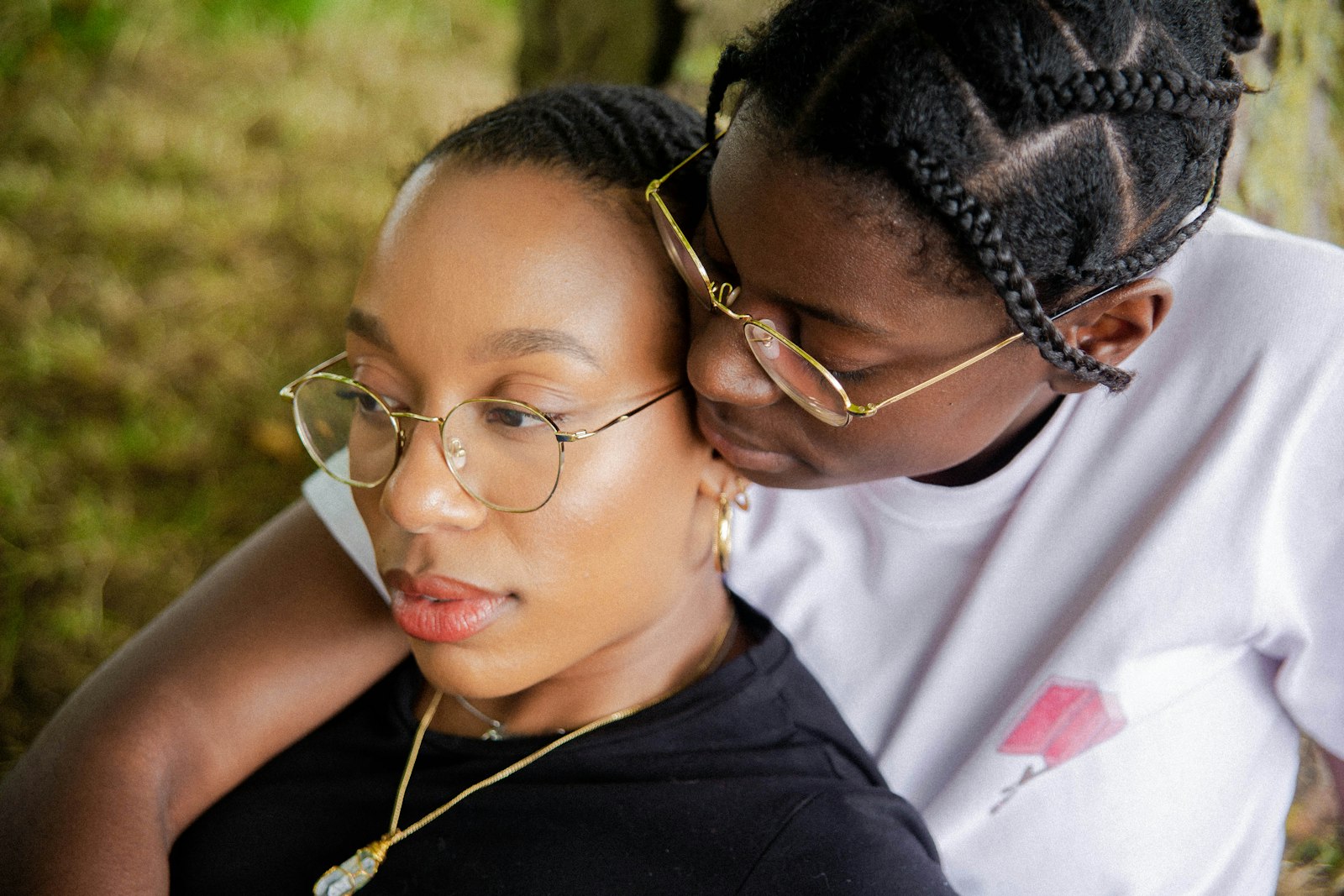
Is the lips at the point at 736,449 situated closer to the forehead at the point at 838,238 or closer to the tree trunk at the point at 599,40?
the forehead at the point at 838,238

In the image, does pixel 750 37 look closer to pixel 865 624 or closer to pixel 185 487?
pixel 865 624

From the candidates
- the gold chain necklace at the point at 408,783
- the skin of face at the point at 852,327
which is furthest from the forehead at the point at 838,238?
the gold chain necklace at the point at 408,783

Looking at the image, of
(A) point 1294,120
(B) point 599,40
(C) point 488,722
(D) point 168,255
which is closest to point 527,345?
(C) point 488,722

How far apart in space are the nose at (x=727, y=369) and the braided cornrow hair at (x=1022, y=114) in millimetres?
243

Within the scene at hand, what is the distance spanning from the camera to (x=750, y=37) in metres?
1.51

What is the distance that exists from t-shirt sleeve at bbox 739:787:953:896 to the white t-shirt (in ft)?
1.23

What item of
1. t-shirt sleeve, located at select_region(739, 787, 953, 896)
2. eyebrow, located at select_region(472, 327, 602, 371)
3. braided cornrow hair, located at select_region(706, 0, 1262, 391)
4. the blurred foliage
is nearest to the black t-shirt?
t-shirt sleeve, located at select_region(739, 787, 953, 896)

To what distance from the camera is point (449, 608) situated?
5.17 ft

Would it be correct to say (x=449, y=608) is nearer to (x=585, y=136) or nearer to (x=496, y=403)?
(x=496, y=403)

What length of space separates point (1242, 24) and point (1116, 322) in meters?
0.43

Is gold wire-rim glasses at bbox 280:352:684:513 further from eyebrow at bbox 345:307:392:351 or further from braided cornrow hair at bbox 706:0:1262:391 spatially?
braided cornrow hair at bbox 706:0:1262:391

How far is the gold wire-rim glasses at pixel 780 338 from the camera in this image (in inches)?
56.4

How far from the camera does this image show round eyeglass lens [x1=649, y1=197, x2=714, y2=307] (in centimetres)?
149

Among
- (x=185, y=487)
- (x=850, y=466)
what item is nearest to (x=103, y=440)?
(x=185, y=487)
